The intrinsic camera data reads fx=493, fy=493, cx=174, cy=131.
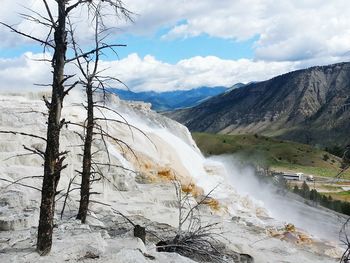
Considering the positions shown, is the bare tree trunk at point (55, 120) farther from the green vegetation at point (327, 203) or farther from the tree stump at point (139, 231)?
the green vegetation at point (327, 203)

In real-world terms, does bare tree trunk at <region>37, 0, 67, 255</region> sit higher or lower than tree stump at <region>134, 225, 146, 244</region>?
higher

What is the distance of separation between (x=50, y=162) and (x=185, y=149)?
39.3 metres

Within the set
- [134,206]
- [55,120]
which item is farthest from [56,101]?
[134,206]

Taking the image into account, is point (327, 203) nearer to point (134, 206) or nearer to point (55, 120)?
point (134, 206)

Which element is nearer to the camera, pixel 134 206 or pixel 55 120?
pixel 55 120

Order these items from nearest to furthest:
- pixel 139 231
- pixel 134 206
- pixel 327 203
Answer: pixel 139 231
pixel 134 206
pixel 327 203

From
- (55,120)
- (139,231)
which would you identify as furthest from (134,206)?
(55,120)

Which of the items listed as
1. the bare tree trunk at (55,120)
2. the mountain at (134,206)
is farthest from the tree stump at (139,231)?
the bare tree trunk at (55,120)

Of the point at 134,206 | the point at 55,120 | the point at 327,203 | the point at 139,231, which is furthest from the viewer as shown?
the point at 327,203

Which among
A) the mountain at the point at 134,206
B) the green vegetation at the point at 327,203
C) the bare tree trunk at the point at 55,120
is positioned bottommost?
the green vegetation at the point at 327,203

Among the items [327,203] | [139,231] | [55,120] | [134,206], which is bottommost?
[327,203]

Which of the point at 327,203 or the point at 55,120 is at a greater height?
the point at 55,120

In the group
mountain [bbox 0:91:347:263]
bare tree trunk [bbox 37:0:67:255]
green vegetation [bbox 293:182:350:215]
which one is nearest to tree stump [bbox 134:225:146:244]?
mountain [bbox 0:91:347:263]

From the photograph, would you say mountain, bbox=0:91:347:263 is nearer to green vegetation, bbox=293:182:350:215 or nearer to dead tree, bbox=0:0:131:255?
dead tree, bbox=0:0:131:255
